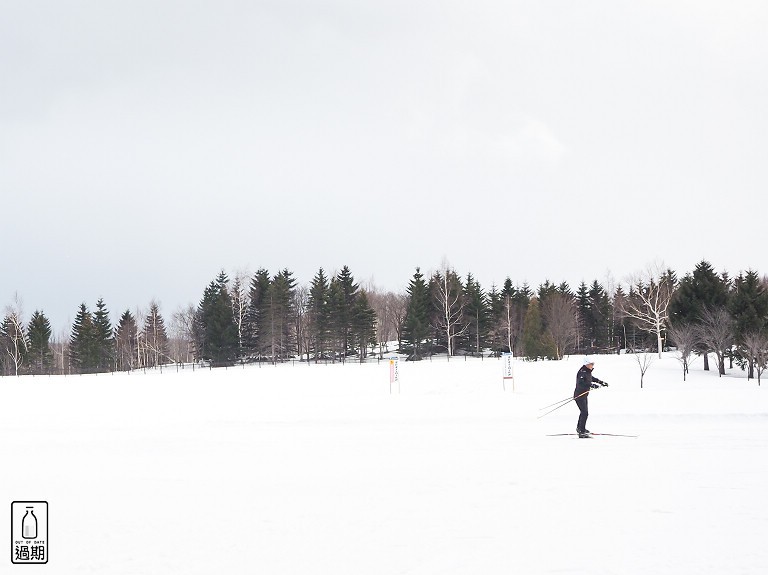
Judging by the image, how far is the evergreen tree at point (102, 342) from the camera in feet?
242

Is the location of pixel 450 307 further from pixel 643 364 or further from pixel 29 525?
pixel 29 525

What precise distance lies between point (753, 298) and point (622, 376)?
11.6 metres

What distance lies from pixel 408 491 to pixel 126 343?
85500mm

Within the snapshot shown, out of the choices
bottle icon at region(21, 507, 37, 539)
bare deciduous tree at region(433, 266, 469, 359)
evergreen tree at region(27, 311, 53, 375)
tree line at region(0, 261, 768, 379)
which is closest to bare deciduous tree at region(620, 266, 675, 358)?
tree line at region(0, 261, 768, 379)

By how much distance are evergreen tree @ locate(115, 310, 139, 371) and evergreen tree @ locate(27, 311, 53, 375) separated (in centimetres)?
813

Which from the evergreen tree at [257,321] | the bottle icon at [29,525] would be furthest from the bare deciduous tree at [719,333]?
the evergreen tree at [257,321]

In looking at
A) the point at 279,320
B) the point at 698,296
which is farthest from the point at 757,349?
the point at 279,320

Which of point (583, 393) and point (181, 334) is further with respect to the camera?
point (181, 334)

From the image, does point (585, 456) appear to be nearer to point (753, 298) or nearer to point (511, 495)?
point (511, 495)

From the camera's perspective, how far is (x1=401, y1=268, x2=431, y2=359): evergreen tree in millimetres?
65438

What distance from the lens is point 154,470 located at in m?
10.6

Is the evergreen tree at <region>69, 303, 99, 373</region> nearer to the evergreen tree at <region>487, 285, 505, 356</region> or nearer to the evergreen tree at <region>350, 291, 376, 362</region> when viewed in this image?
the evergreen tree at <region>350, 291, 376, 362</region>

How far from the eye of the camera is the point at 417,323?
6525 centimetres

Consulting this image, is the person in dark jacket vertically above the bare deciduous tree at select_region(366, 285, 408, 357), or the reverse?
the bare deciduous tree at select_region(366, 285, 408, 357)
